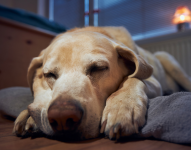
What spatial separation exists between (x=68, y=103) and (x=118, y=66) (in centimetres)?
63

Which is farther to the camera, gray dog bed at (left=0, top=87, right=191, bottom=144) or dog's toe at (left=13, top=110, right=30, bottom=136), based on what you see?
dog's toe at (left=13, top=110, right=30, bottom=136)

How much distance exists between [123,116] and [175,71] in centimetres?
218

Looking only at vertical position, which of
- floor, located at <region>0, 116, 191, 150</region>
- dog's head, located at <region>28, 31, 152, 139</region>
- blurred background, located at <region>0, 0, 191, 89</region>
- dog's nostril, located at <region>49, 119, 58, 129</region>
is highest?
blurred background, located at <region>0, 0, 191, 89</region>

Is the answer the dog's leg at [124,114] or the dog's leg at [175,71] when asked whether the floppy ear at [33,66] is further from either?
the dog's leg at [175,71]

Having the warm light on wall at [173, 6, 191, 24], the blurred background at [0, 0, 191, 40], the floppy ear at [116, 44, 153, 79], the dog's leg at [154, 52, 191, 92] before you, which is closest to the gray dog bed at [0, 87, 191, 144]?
the floppy ear at [116, 44, 153, 79]

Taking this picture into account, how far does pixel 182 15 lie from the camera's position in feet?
11.5

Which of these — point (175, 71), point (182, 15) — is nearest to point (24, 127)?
point (175, 71)

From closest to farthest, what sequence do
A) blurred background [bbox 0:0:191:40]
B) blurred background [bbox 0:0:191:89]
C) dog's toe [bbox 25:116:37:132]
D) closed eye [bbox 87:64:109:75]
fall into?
dog's toe [bbox 25:116:37:132]
closed eye [bbox 87:64:109:75]
blurred background [bbox 0:0:191:89]
blurred background [bbox 0:0:191:40]

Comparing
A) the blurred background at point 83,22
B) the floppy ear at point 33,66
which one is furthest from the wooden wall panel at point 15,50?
the floppy ear at point 33,66

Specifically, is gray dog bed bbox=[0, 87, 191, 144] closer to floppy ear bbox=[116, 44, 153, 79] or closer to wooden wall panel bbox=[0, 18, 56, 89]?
floppy ear bbox=[116, 44, 153, 79]

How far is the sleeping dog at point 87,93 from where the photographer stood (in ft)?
2.51

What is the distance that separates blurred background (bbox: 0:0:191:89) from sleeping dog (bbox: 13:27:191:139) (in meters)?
1.39

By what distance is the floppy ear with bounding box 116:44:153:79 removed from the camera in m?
1.18

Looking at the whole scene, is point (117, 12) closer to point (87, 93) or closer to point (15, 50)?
point (15, 50)
